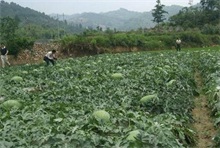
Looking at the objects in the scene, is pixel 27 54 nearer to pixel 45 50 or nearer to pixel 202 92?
pixel 45 50

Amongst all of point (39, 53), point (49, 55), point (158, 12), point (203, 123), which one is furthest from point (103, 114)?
point (158, 12)

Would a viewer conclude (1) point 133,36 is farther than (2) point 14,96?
Yes

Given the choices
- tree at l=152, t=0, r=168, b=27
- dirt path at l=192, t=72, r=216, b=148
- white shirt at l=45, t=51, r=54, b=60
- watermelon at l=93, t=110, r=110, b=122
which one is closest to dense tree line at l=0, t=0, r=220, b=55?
tree at l=152, t=0, r=168, b=27

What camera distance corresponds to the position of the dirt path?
7974mm

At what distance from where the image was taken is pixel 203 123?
9445 mm

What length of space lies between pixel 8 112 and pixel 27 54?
23.6 m

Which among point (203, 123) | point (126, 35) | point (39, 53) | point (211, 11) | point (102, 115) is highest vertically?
point (211, 11)

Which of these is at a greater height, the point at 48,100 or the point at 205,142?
the point at 48,100

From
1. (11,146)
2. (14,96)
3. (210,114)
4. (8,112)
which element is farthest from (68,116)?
(210,114)

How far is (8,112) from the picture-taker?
6.42 metres

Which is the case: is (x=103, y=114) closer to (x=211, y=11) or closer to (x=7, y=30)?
(x=7, y=30)

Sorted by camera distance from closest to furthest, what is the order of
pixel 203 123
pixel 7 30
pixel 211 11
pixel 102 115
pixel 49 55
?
1. pixel 102 115
2. pixel 203 123
3. pixel 49 55
4. pixel 7 30
5. pixel 211 11

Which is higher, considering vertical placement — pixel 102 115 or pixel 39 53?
pixel 102 115

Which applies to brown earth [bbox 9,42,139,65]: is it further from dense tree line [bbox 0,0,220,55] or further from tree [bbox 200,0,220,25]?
tree [bbox 200,0,220,25]
